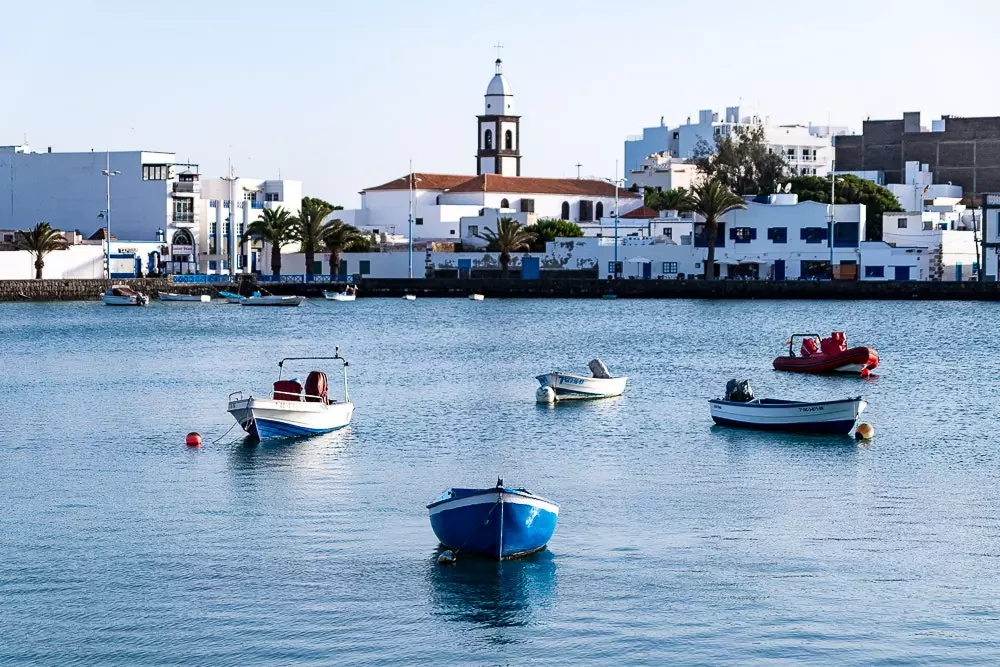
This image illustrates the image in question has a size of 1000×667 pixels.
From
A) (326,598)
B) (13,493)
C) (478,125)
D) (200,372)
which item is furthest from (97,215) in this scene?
(326,598)

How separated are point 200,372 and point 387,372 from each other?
7262 millimetres

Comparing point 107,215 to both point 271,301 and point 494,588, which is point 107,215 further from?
point 494,588

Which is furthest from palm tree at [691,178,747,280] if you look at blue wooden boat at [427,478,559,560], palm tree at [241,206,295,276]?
blue wooden boat at [427,478,559,560]

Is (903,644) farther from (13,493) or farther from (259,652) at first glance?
(13,493)

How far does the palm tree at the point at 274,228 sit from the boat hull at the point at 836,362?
75.0 meters

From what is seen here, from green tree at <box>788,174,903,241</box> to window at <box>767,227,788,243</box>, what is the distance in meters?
12.5

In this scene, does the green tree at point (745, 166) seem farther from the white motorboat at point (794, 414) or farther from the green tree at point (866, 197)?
the white motorboat at point (794, 414)

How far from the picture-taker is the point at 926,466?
3450 cm

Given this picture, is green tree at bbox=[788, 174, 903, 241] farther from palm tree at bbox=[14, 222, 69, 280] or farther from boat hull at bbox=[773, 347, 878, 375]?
boat hull at bbox=[773, 347, 878, 375]

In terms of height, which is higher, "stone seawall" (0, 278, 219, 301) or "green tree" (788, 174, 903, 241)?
"green tree" (788, 174, 903, 241)

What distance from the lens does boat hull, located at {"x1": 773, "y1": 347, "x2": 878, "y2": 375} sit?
192 ft

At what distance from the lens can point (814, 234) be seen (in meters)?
119

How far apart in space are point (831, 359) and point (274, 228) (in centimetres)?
7779

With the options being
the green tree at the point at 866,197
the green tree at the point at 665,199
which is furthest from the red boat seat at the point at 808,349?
the green tree at the point at 665,199
